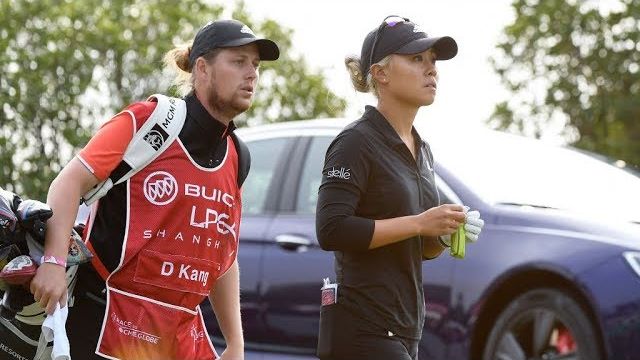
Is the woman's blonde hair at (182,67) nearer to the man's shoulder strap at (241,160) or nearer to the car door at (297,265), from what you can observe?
the man's shoulder strap at (241,160)

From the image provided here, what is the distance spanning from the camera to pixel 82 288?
383 cm

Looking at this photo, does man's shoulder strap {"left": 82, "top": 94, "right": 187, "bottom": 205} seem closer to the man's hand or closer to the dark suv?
the man's hand

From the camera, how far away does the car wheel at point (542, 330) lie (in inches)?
230

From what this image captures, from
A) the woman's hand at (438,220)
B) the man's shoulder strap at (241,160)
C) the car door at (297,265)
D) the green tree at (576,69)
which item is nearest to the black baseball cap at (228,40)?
the man's shoulder strap at (241,160)

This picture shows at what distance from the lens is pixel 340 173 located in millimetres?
3955

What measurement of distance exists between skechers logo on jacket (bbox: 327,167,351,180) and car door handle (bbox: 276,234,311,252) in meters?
2.87

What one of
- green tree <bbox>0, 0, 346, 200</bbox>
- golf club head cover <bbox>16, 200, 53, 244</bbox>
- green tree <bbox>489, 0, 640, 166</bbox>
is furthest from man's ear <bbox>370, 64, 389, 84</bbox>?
green tree <bbox>489, 0, 640, 166</bbox>

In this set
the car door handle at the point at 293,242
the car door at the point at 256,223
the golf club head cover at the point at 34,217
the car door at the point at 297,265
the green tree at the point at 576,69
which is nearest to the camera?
the golf club head cover at the point at 34,217

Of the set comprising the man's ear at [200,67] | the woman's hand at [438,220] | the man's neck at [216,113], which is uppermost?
the man's ear at [200,67]

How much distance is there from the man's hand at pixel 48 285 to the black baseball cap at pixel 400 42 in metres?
1.22

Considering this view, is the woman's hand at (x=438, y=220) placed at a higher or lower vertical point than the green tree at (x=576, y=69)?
lower

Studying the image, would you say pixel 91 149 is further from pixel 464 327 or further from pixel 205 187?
pixel 464 327

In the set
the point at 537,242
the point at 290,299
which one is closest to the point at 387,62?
the point at 537,242

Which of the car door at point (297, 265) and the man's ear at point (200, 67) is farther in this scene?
the car door at point (297, 265)
